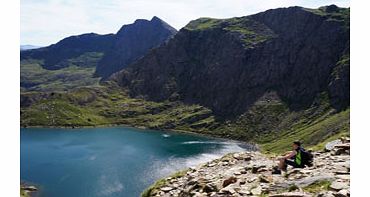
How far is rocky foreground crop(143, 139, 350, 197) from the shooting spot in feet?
61.6

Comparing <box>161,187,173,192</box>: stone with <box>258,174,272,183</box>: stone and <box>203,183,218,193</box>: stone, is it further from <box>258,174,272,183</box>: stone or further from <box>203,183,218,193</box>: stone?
<box>258,174,272,183</box>: stone

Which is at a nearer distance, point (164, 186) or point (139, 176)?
point (164, 186)

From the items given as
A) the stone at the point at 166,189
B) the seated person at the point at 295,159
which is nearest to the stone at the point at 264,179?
the seated person at the point at 295,159

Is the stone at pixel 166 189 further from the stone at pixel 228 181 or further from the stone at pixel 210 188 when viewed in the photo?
the stone at pixel 228 181

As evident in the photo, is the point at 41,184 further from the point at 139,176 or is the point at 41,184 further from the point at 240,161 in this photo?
the point at 240,161

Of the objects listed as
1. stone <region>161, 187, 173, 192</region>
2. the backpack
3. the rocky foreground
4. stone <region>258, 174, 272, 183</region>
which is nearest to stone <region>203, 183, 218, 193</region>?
the rocky foreground

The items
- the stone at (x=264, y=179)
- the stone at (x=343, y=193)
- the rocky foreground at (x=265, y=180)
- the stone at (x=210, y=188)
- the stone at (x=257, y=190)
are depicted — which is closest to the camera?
the stone at (x=343, y=193)

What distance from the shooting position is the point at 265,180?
72.1 feet

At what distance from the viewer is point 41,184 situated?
516 feet

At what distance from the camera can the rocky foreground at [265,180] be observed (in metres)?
18.8

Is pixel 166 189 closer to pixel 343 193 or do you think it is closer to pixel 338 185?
pixel 338 185
